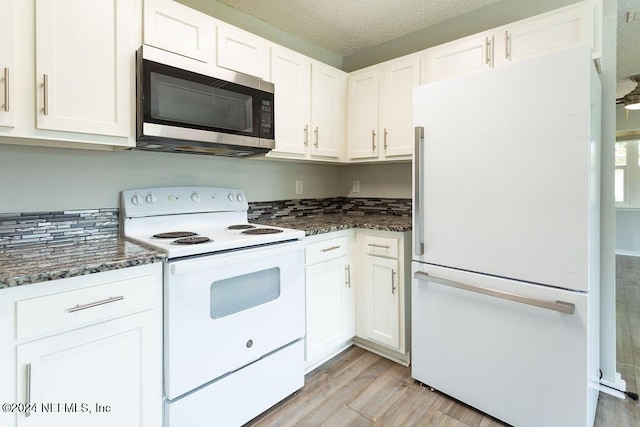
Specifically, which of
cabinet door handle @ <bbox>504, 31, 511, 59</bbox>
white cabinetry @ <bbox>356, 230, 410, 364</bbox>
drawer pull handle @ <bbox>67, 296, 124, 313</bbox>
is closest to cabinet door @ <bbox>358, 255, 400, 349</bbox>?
white cabinetry @ <bbox>356, 230, 410, 364</bbox>

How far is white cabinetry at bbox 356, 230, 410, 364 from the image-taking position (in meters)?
2.11

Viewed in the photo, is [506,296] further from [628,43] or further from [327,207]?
[628,43]

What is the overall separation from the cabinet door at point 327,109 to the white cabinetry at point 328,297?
730 mm

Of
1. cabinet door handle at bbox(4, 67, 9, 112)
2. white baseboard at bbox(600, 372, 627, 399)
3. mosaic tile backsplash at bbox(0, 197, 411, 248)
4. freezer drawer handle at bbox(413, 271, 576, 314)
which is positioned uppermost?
cabinet door handle at bbox(4, 67, 9, 112)

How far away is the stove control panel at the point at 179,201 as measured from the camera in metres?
1.79

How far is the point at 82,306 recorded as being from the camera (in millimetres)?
1121

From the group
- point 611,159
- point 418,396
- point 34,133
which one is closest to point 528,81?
point 611,159

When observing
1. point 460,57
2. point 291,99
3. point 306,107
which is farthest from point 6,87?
point 460,57

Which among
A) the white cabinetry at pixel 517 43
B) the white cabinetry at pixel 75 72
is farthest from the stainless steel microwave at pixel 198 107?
the white cabinetry at pixel 517 43

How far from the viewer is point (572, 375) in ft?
4.57

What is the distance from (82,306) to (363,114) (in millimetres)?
2194

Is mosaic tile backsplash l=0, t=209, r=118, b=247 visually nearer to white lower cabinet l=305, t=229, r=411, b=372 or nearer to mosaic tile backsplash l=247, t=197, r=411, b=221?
mosaic tile backsplash l=247, t=197, r=411, b=221

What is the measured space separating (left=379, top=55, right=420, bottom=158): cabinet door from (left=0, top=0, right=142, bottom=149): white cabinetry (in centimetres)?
164

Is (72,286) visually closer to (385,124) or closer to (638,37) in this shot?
(385,124)
